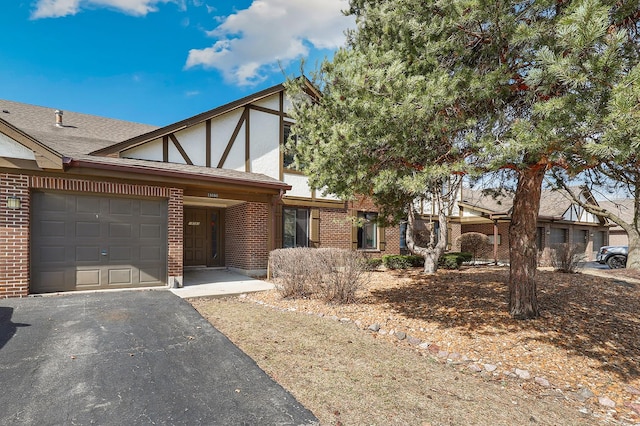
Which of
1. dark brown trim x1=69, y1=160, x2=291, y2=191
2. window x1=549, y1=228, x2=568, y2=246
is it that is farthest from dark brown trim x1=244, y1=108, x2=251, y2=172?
window x1=549, y1=228, x2=568, y2=246

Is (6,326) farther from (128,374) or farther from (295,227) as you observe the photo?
(295,227)

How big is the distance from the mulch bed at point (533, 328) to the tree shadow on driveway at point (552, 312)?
2 centimetres

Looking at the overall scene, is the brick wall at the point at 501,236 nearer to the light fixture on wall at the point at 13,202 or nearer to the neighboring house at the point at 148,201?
the neighboring house at the point at 148,201

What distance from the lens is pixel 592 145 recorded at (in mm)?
3297

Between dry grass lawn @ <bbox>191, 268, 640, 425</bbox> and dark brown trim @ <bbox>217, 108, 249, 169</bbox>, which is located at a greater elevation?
dark brown trim @ <bbox>217, 108, 249, 169</bbox>

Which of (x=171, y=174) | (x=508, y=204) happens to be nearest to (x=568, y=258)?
(x=508, y=204)

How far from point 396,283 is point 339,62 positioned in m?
6.30

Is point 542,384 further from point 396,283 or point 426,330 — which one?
point 396,283

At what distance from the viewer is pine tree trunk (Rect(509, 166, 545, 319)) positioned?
233 inches

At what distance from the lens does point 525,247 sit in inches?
233

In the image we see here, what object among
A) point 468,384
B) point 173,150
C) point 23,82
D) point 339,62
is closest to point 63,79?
point 23,82

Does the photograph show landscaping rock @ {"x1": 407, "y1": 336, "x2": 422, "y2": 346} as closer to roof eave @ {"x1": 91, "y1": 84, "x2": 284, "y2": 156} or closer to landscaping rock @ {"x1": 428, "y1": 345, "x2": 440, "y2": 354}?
landscaping rock @ {"x1": 428, "y1": 345, "x2": 440, "y2": 354}

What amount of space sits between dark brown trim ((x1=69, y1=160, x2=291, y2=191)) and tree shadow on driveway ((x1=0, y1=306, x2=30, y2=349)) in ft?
10.0

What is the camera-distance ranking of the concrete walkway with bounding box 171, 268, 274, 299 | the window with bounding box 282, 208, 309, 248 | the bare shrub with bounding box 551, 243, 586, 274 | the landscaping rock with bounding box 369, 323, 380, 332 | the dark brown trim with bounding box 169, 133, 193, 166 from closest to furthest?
the landscaping rock with bounding box 369, 323, 380, 332 < the concrete walkway with bounding box 171, 268, 274, 299 < the dark brown trim with bounding box 169, 133, 193, 166 < the bare shrub with bounding box 551, 243, 586, 274 < the window with bounding box 282, 208, 309, 248
